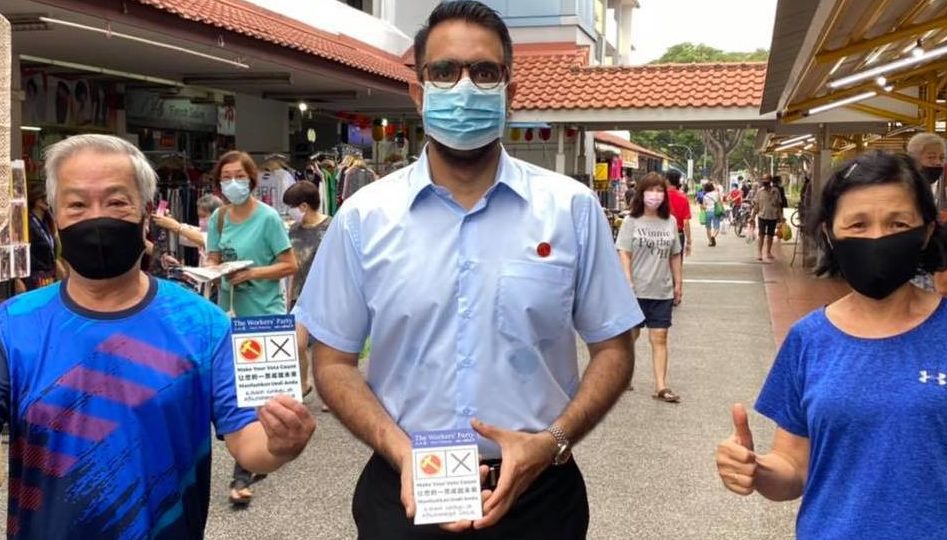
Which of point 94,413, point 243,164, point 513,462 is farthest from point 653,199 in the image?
point 94,413

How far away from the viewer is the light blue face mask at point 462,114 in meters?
2.31

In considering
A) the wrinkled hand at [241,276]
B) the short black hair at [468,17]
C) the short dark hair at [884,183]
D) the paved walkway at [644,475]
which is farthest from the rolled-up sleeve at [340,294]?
the wrinkled hand at [241,276]

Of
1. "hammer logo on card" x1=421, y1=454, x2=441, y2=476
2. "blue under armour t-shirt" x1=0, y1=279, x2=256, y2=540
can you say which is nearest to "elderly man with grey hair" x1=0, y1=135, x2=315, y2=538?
"blue under armour t-shirt" x1=0, y1=279, x2=256, y2=540

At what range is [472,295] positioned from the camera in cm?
218

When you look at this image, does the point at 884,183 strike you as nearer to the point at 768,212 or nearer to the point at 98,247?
the point at 98,247

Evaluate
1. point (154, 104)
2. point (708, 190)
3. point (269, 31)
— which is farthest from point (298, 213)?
point (708, 190)

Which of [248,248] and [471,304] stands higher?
[471,304]

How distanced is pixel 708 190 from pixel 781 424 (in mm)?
24177

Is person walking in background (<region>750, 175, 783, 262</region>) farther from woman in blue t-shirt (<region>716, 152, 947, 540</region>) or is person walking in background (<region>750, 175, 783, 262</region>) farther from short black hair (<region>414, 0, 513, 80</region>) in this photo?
short black hair (<region>414, 0, 513, 80</region>)

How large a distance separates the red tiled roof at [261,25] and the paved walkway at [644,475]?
3822 mm

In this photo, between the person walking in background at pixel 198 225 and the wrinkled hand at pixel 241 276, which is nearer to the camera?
the wrinkled hand at pixel 241 276

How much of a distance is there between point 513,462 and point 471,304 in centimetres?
39

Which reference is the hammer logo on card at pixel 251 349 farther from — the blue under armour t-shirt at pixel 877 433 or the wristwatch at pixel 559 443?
the blue under armour t-shirt at pixel 877 433

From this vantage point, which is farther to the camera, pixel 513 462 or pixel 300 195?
pixel 300 195
